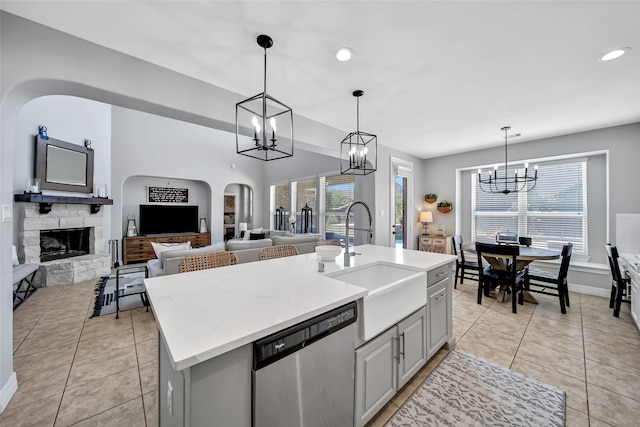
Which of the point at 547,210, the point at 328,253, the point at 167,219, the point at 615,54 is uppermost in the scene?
the point at 615,54

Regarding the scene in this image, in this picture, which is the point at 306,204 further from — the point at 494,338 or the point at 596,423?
the point at 596,423

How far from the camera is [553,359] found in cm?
219

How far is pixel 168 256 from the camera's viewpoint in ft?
9.31

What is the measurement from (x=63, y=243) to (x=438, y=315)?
252 inches

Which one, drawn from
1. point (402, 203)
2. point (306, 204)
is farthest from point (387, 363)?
point (306, 204)

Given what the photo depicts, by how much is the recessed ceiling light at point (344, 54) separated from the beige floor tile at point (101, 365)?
311 centimetres

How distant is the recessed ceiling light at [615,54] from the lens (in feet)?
6.29

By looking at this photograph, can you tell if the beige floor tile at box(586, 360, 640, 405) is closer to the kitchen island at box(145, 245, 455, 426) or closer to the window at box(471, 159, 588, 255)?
the kitchen island at box(145, 245, 455, 426)

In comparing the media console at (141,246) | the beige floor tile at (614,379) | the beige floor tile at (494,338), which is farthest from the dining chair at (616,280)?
the media console at (141,246)

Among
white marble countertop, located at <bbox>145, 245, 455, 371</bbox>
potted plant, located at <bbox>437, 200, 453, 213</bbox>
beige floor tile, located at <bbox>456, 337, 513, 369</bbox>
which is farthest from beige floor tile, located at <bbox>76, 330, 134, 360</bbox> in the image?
potted plant, located at <bbox>437, 200, 453, 213</bbox>

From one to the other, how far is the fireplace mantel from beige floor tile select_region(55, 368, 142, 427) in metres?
3.55

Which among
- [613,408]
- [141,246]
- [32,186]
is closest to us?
[613,408]

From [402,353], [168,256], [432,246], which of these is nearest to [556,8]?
[402,353]

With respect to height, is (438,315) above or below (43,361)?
above
